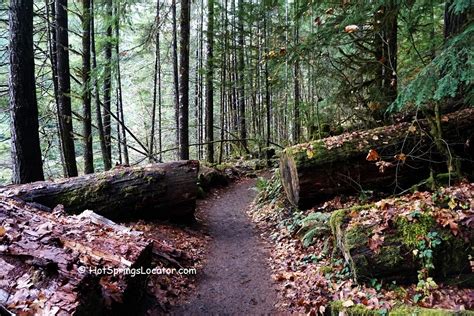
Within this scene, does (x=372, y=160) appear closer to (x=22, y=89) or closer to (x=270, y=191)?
(x=270, y=191)

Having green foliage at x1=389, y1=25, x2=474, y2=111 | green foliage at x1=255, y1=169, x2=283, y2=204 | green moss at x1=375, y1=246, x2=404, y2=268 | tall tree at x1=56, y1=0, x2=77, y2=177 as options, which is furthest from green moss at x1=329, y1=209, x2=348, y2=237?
tall tree at x1=56, y1=0, x2=77, y2=177

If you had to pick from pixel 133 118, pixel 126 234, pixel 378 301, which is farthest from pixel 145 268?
pixel 133 118

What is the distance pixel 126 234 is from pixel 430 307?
432cm

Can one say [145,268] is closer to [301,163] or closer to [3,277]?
[3,277]

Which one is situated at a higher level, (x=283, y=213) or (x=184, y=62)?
(x=184, y=62)

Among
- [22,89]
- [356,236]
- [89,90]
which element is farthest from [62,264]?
[89,90]

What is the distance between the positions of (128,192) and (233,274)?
10.2 feet

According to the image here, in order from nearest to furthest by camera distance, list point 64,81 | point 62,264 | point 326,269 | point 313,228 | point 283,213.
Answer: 1. point 62,264
2. point 326,269
3. point 313,228
4. point 283,213
5. point 64,81

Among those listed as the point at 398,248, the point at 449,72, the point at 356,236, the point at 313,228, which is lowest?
the point at 313,228

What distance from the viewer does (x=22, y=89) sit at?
7.19 metres

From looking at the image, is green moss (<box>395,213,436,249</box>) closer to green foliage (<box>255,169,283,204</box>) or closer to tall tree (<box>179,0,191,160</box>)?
green foliage (<box>255,169,283,204</box>)

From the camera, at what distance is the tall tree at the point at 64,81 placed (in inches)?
380

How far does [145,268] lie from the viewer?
499 centimetres

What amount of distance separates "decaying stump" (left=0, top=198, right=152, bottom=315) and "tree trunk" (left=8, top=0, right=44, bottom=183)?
2.43 m
